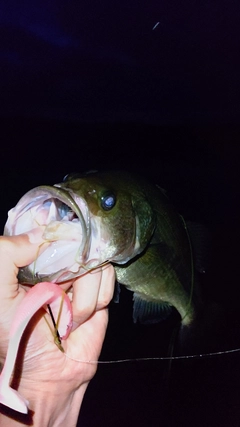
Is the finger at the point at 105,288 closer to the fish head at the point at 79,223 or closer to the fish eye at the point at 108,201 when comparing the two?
the fish head at the point at 79,223

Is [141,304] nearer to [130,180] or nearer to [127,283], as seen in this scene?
[127,283]

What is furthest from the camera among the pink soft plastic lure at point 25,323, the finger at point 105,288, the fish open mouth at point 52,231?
the finger at point 105,288

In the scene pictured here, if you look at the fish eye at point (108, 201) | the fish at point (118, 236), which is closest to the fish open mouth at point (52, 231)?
the fish at point (118, 236)

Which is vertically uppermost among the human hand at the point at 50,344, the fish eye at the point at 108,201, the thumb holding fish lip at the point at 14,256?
the fish eye at the point at 108,201

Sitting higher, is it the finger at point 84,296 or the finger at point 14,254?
the finger at point 14,254

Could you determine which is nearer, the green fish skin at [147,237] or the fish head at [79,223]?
the fish head at [79,223]

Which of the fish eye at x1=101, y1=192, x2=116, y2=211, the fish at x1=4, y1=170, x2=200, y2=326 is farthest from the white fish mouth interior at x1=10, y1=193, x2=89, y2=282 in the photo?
the fish eye at x1=101, y1=192, x2=116, y2=211

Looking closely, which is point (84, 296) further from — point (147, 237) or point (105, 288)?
point (147, 237)

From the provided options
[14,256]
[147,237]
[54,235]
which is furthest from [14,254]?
[147,237]
